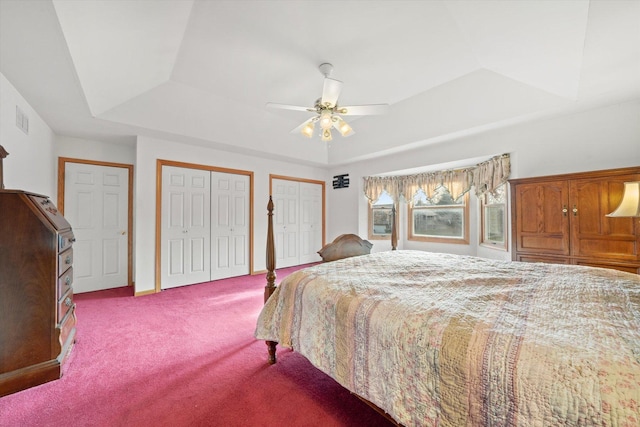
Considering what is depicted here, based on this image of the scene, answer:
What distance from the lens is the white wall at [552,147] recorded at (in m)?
2.72

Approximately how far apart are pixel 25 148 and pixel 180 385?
286 cm

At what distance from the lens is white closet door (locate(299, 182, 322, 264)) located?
5.75 m

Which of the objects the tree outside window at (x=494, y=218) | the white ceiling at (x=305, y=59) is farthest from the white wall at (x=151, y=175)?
the tree outside window at (x=494, y=218)

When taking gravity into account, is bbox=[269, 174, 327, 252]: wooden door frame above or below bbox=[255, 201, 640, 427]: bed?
above

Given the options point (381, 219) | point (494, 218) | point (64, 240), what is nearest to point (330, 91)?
point (64, 240)

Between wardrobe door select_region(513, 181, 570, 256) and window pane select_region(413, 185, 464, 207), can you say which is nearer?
wardrobe door select_region(513, 181, 570, 256)

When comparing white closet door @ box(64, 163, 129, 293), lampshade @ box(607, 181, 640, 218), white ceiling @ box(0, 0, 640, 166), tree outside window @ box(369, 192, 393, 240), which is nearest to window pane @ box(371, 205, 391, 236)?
tree outside window @ box(369, 192, 393, 240)

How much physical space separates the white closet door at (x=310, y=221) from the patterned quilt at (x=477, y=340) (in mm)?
3883

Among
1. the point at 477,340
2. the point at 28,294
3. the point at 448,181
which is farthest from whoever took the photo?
the point at 448,181

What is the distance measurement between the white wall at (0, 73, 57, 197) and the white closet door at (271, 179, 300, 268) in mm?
3163

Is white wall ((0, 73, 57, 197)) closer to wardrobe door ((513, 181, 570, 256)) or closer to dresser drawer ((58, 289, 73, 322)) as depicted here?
dresser drawer ((58, 289, 73, 322))

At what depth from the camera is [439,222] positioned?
495 centimetres

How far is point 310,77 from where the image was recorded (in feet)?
10.2

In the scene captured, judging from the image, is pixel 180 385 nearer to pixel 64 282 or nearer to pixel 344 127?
pixel 64 282
